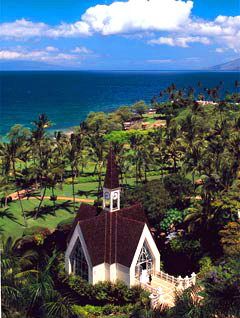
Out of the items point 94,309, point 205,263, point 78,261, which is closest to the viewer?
point 94,309

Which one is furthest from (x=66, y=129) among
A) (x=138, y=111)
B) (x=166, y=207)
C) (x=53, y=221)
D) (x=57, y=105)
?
(x=166, y=207)

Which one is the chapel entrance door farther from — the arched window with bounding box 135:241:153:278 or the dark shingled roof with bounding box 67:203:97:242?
the dark shingled roof with bounding box 67:203:97:242

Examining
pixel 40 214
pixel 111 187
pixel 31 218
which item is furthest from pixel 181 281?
pixel 40 214

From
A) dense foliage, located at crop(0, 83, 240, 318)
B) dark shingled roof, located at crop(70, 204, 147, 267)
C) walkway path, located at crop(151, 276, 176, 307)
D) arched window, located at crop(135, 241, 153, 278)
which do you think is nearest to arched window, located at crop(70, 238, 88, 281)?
dense foliage, located at crop(0, 83, 240, 318)

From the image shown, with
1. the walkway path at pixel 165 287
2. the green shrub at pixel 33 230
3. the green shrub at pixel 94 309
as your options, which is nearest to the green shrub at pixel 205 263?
the walkway path at pixel 165 287

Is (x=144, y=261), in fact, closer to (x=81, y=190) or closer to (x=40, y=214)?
(x=40, y=214)

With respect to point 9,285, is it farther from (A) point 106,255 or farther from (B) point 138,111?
(B) point 138,111
